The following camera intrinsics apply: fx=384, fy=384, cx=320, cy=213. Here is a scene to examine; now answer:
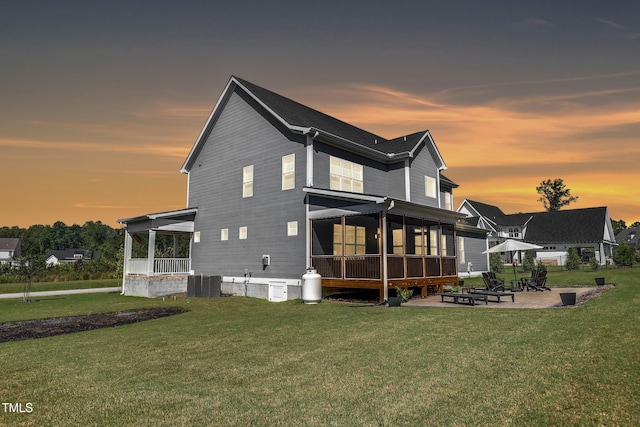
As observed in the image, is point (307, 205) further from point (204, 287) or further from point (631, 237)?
point (631, 237)

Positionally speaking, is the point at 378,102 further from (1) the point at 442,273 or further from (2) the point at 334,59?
(1) the point at 442,273

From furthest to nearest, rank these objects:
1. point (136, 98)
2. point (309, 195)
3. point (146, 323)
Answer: point (136, 98) → point (309, 195) → point (146, 323)

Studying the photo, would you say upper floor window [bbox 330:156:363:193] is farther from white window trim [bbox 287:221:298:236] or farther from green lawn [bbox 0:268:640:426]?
green lawn [bbox 0:268:640:426]

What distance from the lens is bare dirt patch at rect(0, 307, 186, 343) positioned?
1086 cm

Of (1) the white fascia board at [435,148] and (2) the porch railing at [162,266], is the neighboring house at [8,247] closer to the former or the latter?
(2) the porch railing at [162,266]

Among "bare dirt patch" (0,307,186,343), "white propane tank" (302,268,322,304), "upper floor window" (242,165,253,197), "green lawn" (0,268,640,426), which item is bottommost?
"bare dirt patch" (0,307,186,343)

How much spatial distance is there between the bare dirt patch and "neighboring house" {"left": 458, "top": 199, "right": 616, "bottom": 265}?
4362 centimetres

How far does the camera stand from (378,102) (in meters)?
20.3

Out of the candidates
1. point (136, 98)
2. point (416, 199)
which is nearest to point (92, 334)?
point (136, 98)

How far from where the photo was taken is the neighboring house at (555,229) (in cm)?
5216

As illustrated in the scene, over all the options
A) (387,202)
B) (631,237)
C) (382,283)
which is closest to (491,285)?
(382,283)

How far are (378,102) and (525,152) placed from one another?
8.85 meters

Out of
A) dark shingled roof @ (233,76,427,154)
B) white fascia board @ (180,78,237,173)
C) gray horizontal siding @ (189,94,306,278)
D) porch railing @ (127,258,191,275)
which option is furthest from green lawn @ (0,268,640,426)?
white fascia board @ (180,78,237,173)

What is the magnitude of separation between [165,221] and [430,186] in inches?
651
